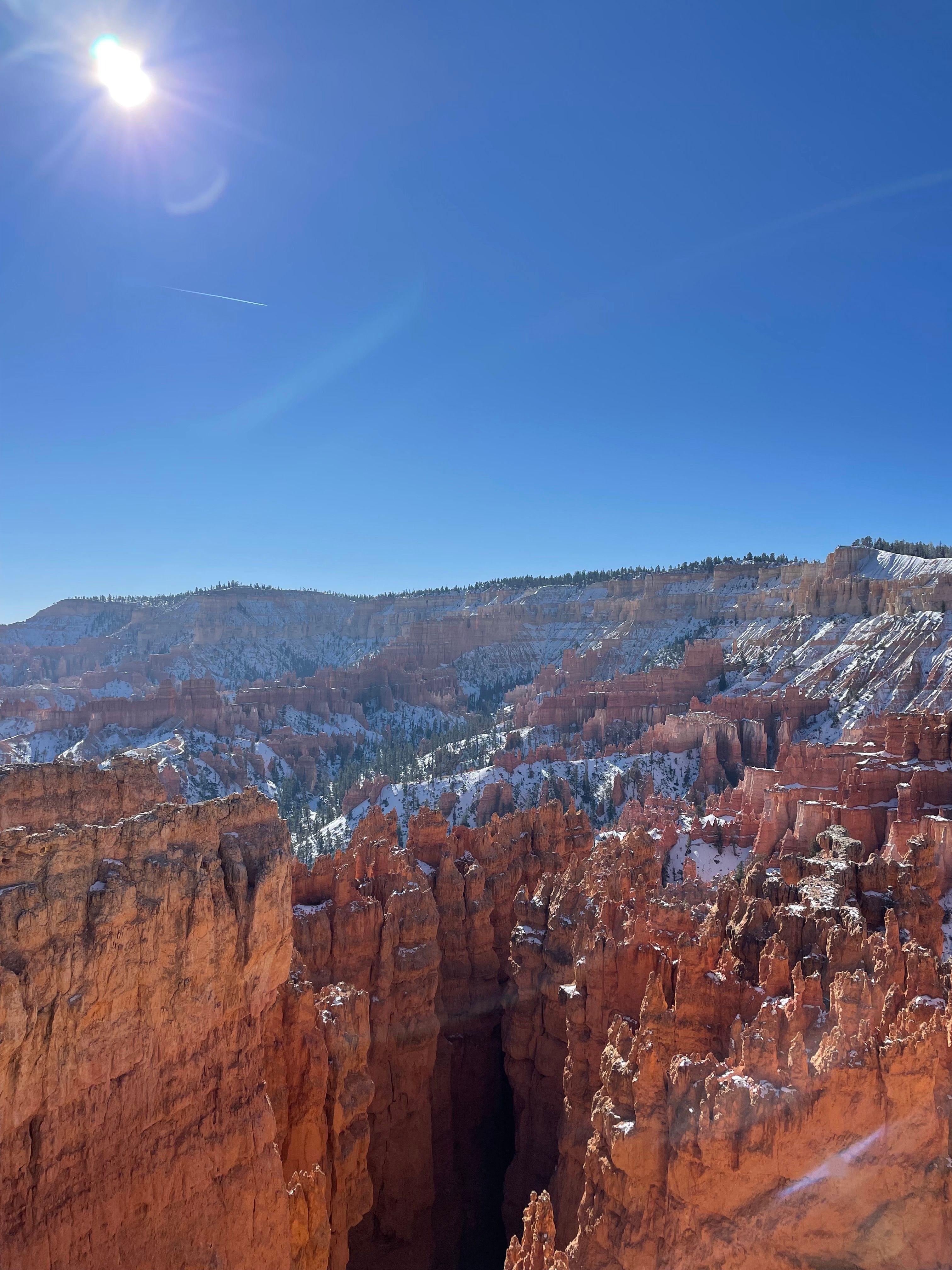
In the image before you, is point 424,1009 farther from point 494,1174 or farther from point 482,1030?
point 494,1174

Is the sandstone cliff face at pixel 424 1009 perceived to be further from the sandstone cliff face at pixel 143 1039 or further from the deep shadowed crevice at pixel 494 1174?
the sandstone cliff face at pixel 143 1039

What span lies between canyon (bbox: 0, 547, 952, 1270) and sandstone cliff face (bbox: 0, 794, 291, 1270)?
0.10ft

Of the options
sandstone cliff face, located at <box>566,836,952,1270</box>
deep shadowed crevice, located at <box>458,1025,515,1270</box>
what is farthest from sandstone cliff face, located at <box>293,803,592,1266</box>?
sandstone cliff face, located at <box>566,836,952,1270</box>

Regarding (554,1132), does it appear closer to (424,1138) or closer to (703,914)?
(424,1138)

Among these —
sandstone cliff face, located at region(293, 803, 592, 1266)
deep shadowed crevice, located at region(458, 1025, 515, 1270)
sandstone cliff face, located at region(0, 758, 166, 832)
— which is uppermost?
sandstone cliff face, located at region(0, 758, 166, 832)

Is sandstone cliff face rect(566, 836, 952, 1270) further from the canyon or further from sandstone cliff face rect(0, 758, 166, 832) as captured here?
sandstone cliff face rect(0, 758, 166, 832)

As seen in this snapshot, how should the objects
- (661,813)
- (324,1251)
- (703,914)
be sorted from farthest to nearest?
(661,813) → (703,914) → (324,1251)

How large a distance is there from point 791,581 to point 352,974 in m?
128

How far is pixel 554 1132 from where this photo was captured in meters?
17.8

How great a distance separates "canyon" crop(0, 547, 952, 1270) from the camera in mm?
8172

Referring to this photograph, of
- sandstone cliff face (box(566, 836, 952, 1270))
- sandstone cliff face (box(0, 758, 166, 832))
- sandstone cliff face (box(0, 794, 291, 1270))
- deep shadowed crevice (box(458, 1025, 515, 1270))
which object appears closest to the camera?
sandstone cliff face (box(0, 794, 291, 1270))

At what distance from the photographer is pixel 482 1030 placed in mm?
20969

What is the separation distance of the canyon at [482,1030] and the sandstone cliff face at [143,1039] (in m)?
0.03

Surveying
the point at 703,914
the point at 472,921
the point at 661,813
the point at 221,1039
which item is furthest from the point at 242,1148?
the point at 661,813
